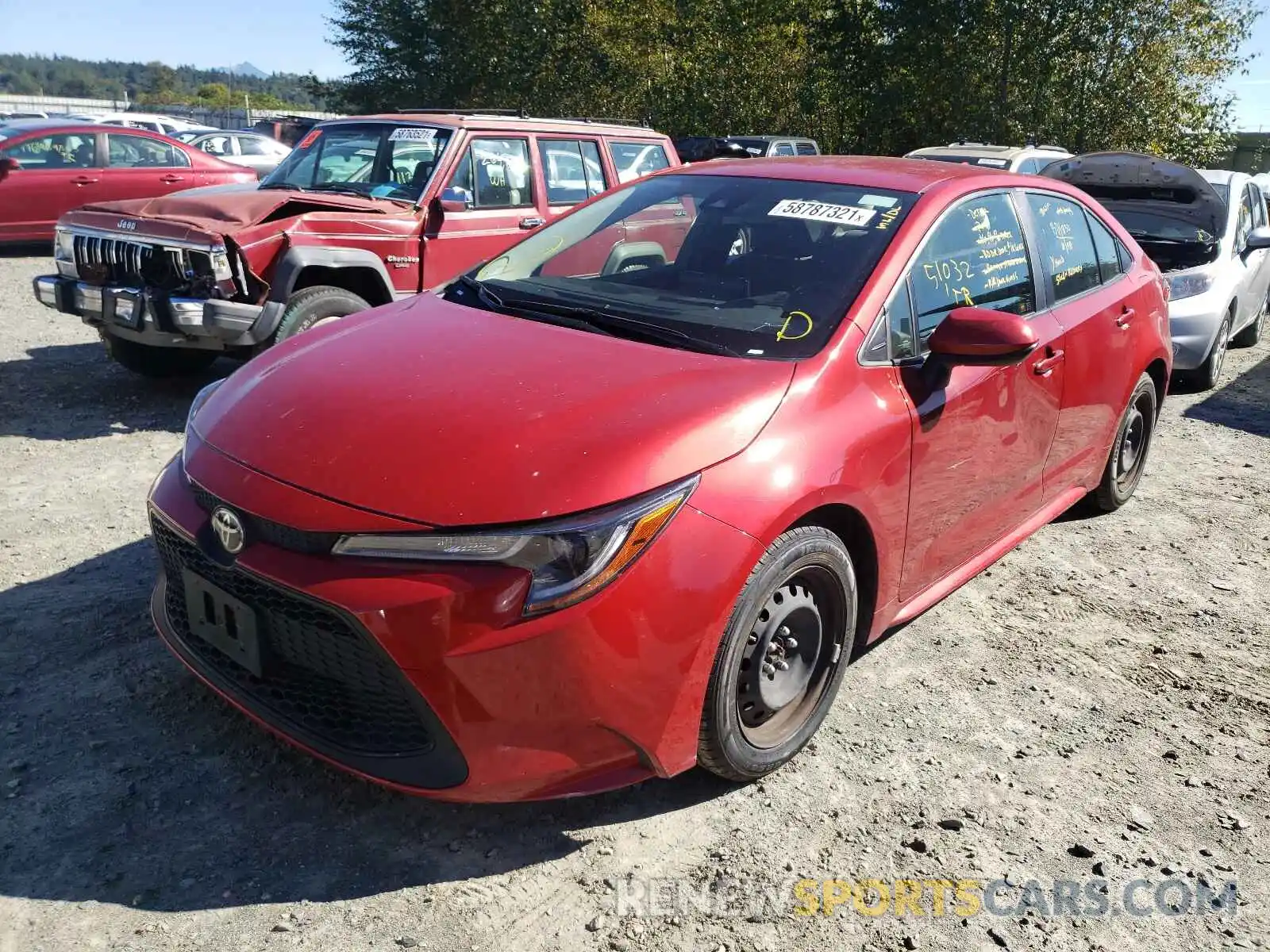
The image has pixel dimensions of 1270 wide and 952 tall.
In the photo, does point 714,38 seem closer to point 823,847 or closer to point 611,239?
point 611,239

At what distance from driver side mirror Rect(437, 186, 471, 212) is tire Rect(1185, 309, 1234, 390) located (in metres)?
5.82

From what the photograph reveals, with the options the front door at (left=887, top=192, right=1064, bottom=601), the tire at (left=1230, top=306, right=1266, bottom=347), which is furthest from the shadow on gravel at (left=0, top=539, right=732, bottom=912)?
the tire at (left=1230, top=306, right=1266, bottom=347)

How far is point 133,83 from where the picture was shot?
128m

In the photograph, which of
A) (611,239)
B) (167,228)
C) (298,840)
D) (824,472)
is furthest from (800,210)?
(167,228)

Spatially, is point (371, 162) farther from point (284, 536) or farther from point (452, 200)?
point (284, 536)

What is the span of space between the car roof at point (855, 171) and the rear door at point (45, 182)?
10744 mm

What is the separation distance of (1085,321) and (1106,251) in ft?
2.23

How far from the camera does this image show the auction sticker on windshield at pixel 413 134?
6.75m

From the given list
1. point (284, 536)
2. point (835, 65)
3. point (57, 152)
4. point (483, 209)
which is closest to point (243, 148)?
point (57, 152)

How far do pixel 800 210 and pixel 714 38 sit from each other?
74.3ft

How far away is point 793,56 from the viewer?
23.7 meters

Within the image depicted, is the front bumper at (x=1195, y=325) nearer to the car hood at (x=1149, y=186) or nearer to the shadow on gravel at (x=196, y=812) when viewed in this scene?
the car hood at (x=1149, y=186)

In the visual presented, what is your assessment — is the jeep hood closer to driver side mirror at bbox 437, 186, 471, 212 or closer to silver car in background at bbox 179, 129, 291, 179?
driver side mirror at bbox 437, 186, 471, 212

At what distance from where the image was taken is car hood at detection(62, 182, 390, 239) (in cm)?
583
